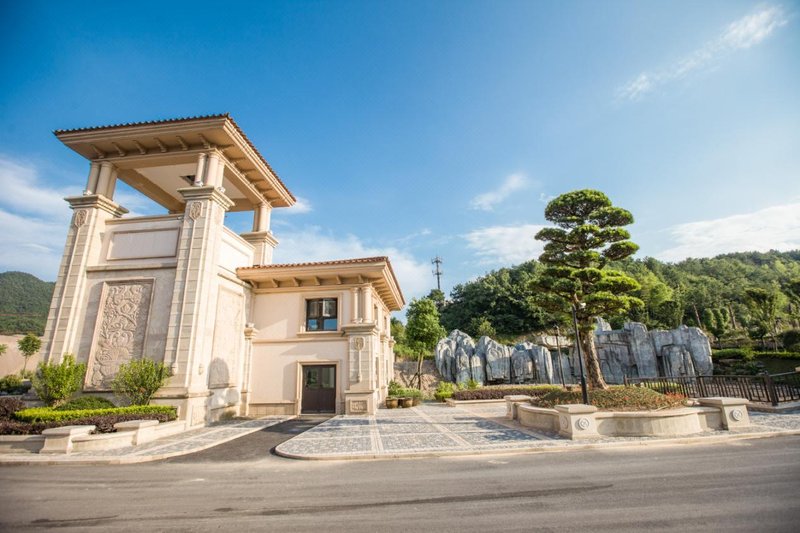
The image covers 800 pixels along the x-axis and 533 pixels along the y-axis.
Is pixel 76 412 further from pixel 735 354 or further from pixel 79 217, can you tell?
pixel 735 354

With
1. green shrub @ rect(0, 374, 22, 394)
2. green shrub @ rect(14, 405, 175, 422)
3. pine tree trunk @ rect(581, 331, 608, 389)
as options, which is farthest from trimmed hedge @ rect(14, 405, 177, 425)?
green shrub @ rect(0, 374, 22, 394)

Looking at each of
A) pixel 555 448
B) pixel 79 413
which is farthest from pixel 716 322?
pixel 79 413

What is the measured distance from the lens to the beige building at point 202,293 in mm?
12422

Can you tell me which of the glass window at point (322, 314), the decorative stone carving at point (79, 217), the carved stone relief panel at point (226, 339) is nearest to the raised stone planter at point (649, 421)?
the glass window at point (322, 314)

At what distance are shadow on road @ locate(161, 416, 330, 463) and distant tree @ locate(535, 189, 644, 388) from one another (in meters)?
10.1

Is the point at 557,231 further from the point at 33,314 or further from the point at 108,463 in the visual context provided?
the point at 33,314

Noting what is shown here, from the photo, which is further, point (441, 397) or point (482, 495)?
point (441, 397)

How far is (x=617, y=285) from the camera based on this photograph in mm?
→ 12180

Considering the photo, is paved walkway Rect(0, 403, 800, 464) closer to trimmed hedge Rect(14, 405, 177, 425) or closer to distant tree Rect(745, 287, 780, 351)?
trimmed hedge Rect(14, 405, 177, 425)

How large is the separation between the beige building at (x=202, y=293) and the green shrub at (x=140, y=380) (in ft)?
1.12

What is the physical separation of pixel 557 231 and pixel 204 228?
13.4m

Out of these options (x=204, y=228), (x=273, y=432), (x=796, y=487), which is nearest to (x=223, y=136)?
(x=204, y=228)

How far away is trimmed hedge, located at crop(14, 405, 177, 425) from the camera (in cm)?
973

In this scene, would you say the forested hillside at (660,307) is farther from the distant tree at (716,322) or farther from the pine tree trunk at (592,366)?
the pine tree trunk at (592,366)
